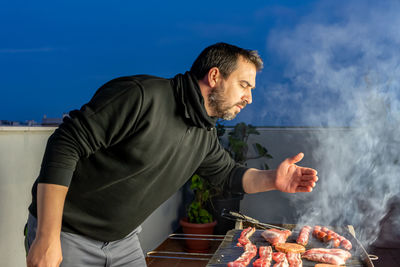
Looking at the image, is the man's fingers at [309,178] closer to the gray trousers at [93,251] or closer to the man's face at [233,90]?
the man's face at [233,90]

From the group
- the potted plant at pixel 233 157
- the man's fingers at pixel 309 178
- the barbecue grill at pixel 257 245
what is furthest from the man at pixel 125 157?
the potted plant at pixel 233 157

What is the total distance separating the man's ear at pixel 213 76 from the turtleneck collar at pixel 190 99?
0.08 metres

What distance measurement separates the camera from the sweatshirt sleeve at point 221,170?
2.07m

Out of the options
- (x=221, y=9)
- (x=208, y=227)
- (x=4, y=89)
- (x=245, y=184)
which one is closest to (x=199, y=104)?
(x=245, y=184)

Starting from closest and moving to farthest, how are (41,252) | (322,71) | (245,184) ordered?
(41,252)
(245,184)
(322,71)

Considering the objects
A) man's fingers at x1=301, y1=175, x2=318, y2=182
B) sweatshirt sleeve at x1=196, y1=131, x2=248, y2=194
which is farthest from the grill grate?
man's fingers at x1=301, y1=175, x2=318, y2=182

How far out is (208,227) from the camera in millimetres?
4332

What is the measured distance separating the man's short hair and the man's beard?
8 cm

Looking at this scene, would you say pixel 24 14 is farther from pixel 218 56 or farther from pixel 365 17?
pixel 218 56

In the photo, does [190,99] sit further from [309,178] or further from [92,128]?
[309,178]

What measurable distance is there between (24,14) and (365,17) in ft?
29.1

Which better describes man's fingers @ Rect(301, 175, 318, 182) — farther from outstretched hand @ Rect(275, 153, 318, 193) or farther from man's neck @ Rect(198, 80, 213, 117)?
man's neck @ Rect(198, 80, 213, 117)

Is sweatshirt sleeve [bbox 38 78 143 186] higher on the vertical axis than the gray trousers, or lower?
higher

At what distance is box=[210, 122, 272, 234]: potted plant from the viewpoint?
15.1ft
